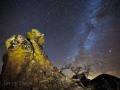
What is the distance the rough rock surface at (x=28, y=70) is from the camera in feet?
73.2

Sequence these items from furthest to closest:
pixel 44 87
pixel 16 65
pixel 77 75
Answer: pixel 77 75 < pixel 16 65 < pixel 44 87

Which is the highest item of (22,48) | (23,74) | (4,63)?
(22,48)

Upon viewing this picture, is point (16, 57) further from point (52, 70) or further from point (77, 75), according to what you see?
point (77, 75)

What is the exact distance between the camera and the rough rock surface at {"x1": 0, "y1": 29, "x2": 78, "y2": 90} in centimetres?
2230

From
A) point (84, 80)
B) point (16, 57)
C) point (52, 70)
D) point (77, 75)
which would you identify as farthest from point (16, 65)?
point (84, 80)

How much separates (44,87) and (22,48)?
20.0 feet

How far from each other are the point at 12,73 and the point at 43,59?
4.39m

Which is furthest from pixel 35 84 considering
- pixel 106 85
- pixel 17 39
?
pixel 106 85

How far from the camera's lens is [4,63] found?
24719 mm

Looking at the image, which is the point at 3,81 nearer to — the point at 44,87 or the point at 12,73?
the point at 12,73

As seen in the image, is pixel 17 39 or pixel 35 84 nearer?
pixel 35 84

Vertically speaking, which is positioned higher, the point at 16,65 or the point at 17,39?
the point at 17,39

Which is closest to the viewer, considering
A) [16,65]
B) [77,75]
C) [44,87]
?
[44,87]

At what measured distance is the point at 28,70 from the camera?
23281 millimetres
